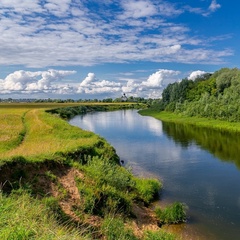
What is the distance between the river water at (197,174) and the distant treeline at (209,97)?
20.8 meters

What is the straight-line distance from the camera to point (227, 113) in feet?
207

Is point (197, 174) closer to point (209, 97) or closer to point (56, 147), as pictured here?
point (56, 147)

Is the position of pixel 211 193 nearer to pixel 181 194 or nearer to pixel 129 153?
pixel 181 194

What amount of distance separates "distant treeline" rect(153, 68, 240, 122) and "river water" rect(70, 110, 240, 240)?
818 inches

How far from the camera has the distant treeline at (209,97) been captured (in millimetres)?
65456

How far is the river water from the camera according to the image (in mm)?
15867

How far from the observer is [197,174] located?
25516 mm

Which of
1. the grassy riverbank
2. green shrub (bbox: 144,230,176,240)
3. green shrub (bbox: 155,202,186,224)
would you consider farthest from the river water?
green shrub (bbox: 144,230,176,240)

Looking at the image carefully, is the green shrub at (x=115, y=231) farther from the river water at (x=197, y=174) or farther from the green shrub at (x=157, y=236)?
the river water at (x=197, y=174)

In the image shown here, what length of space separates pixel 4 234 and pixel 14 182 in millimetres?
8315

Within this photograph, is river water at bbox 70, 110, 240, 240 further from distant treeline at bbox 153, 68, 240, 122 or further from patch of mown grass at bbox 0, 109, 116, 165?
distant treeline at bbox 153, 68, 240, 122

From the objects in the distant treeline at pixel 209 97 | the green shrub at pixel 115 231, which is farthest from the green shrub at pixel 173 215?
the distant treeline at pixel 209 97

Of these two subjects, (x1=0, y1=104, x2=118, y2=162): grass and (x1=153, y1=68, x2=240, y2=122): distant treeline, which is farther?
(x1=153, y1=68, x2=240, y2=122): distant treeline

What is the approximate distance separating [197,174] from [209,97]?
206ft
